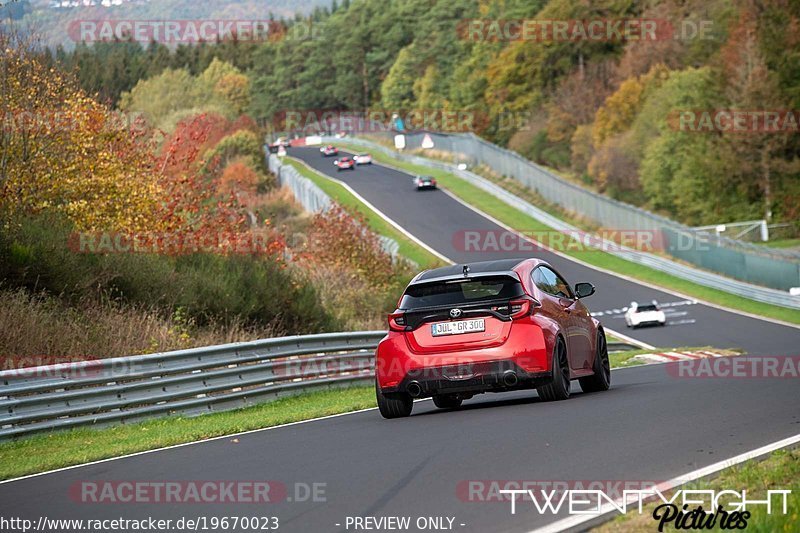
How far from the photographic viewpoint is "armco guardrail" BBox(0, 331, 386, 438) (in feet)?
46.9

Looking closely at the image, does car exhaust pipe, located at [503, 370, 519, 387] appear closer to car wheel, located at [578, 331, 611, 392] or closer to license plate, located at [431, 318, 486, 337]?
license plate, located at [431, 318, 486, 337]

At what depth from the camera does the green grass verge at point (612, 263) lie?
48.8m

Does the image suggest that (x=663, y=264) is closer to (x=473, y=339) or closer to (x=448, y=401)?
(x=448, y=401)

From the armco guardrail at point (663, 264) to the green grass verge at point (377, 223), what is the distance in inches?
359

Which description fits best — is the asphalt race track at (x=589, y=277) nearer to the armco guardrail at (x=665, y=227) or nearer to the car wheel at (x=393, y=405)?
the armco guardrail at (x=665, y=227)

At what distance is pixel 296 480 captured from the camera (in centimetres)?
884

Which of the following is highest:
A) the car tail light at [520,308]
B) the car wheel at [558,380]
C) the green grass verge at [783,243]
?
the car tail light at [520,308]

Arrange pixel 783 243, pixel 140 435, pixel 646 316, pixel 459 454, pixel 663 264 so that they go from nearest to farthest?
pixel 459 454 → pixel 140 435 → pixel 646 316 → pixel 663 264 → pixel 783 243

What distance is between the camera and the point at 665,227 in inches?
2437

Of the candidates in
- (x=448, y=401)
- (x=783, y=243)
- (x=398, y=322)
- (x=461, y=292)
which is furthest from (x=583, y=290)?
(x=783, y=243)

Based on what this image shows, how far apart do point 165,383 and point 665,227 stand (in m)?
49.0

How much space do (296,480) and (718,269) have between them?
5027 cm

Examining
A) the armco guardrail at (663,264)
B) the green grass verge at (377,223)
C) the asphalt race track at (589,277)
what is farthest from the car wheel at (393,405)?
the armco guardrail at (663,264)

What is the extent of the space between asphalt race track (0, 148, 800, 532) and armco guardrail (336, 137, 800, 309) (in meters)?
35.2
